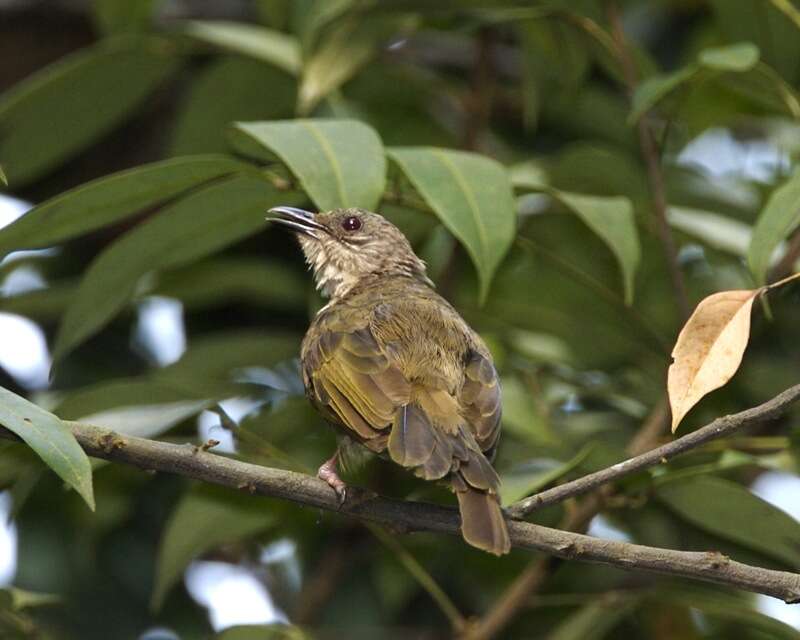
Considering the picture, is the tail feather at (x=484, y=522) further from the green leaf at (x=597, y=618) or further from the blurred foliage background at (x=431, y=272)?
the green leaf at (x=597, y=618)

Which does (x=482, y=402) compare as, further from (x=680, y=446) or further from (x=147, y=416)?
(x=147, y=416)

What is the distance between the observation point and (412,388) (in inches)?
138

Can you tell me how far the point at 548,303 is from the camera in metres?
4.88

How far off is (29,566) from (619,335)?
7.51 feet

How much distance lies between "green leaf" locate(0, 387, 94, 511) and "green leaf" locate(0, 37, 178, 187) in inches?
94.2

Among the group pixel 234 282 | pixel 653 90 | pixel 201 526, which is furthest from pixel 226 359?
pixel 653 90

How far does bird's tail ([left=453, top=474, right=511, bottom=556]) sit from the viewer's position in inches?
113

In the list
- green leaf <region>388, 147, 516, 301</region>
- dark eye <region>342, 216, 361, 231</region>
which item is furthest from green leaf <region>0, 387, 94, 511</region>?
dark eye <region>342, 216, 361, 231</region>

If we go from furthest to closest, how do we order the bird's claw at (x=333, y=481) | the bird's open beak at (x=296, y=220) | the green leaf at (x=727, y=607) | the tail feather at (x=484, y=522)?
the bird's open beak at (x=296, y=220) → the green leaf at (x=727, y=607) → the bird's claw at (x=333, y=481) → the tail feather at (x=484, y=522)

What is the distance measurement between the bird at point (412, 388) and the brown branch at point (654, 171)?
26.5 inches

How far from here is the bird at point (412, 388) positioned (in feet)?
10.2

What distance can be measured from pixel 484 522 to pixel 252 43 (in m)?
2.58

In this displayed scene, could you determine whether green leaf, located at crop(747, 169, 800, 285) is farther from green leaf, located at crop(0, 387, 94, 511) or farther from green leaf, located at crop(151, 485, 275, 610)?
green leaf, located at crop(151, 485, 275, 610)

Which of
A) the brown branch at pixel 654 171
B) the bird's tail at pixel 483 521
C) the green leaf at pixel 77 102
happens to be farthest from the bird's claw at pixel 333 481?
the green leaf at pixel 77 102
